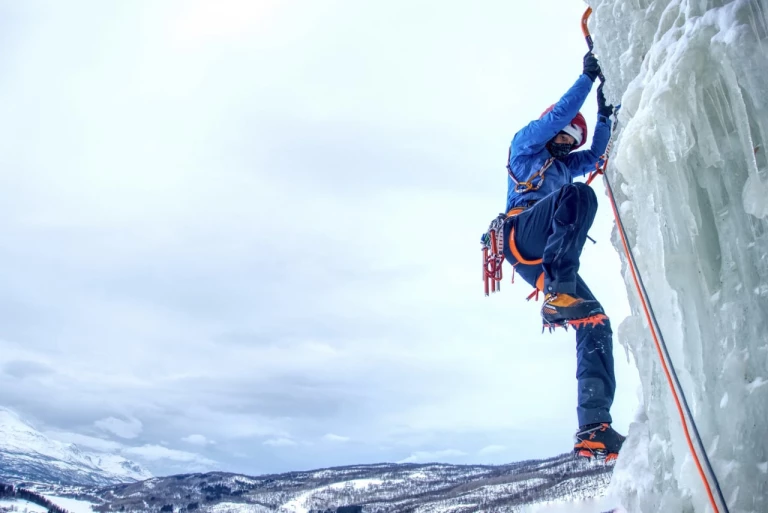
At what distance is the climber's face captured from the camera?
614 centimetres

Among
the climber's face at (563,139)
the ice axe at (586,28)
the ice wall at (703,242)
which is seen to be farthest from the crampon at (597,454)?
the ice axe at (586,28)

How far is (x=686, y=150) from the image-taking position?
3.66 meters

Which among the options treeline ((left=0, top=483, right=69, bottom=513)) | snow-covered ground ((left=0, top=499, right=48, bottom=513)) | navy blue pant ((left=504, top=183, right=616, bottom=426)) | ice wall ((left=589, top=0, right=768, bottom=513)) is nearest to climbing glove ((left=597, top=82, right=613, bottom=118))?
navy blue pant ((left=504, top=183, right=616, bottom=426))

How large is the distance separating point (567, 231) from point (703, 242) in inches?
56.5

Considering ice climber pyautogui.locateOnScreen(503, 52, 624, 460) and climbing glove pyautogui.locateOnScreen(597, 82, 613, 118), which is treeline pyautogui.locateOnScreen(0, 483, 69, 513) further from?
climbing glove pyautogui.locateOnScreen(597, 82, 613, 118)

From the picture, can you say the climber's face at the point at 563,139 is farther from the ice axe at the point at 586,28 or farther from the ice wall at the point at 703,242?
the ice wall at the point at 703,242

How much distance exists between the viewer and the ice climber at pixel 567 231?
4.63 m

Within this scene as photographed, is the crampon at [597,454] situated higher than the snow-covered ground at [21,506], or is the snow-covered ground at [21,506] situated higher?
the crampon at [597,454]

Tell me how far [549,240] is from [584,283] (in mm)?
539

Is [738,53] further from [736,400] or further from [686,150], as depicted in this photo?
[736,400]

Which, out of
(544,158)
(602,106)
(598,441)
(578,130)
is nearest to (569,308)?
(598,441)

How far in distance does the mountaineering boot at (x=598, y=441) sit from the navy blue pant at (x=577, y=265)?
61 mm

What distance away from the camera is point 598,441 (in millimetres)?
4543

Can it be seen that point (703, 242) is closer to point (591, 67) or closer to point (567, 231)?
point (567, 231)
